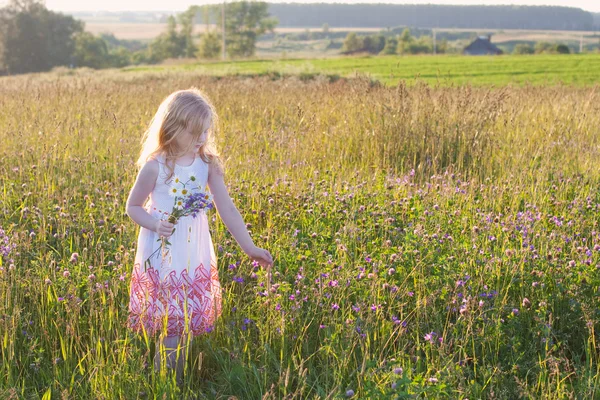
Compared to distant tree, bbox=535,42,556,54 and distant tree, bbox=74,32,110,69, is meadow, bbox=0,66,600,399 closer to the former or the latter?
distant tree, bbox=535,42,556,54

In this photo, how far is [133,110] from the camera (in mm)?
8742

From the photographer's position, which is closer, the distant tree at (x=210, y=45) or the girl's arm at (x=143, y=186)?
the girl's arm at (x=143, y=186)

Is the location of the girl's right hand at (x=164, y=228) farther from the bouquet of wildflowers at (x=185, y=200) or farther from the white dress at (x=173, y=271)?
the white dress at (x=173, y=271)

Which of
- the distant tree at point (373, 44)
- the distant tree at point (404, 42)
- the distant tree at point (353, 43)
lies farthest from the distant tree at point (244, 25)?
the distant tree at point (404, 42)

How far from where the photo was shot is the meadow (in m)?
2.62

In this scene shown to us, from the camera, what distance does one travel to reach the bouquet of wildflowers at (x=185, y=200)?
2.50 meters

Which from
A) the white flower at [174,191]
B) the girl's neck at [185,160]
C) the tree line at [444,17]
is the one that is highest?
the tree line at [444,17]

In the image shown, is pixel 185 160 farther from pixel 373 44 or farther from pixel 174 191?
pixel 373 44

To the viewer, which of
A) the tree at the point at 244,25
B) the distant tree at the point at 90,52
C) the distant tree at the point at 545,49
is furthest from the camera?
the tree at the point at 244,25

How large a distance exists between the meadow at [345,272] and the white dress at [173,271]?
0.13m

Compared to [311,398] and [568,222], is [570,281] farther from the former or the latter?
[311,398]

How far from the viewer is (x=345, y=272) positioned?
10.7 ft

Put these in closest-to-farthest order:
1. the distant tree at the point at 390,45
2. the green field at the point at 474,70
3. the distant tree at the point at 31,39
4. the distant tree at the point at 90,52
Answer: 1. the green field at the point at 474,70
2. the distant tree at the point at 31,39
3. the distant tree at the point at 90,52
4. the distant tree at the point at 390,45

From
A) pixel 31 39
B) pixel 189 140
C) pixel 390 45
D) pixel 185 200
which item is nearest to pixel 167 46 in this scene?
pixel 31 39
